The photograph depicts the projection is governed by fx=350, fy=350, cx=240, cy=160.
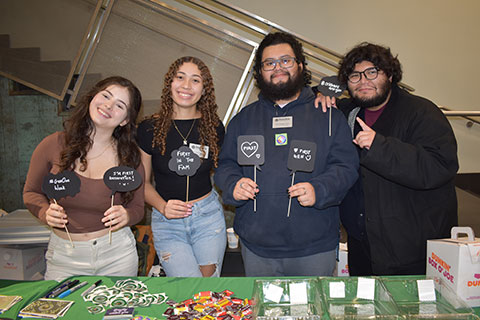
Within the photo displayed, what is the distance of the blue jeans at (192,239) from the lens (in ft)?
6.91

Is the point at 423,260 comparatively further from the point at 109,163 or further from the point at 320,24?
the point at 320,24

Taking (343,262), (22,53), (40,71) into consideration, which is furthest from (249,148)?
(22,53)

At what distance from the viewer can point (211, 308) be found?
54.2 inches

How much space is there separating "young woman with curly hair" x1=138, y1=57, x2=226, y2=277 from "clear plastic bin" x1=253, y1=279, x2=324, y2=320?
819mm

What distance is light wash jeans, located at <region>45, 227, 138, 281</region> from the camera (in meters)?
1.90

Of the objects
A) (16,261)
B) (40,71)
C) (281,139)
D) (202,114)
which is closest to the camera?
(281,139)

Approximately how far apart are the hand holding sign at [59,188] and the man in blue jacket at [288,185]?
785 millimetres

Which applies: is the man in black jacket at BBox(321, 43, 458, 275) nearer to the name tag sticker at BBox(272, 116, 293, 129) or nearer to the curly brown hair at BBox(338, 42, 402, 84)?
the curly brown hair at BBox(338, 42, 402, 84)

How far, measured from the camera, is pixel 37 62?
3.92 metres

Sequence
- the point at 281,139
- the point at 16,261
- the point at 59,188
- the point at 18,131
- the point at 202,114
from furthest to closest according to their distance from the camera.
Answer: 1. the point at 18,131
2. the point at 16,261
3. the point at 202,114
4. the point at 281,139
5. the point at 59,188

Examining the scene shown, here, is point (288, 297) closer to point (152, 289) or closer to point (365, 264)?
point (152, 289)

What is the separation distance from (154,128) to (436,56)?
489 centimetres

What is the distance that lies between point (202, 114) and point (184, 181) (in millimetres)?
453

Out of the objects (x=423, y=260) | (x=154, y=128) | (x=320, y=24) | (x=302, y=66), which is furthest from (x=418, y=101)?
(x=320, y=24)
